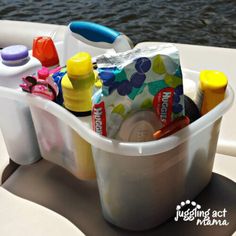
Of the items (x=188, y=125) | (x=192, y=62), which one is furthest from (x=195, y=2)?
(x=188, y=125)

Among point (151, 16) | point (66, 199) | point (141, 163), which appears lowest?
point (151, 16)

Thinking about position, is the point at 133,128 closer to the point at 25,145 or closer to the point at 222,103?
the point at 222,103

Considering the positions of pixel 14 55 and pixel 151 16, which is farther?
pixel 151 16

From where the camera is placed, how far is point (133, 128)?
0.54 meters

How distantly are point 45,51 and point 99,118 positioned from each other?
24 cm

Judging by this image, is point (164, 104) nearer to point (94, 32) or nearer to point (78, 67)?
point (78, 67)

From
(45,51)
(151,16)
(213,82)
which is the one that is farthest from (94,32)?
(151,16)

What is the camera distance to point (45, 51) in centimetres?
72

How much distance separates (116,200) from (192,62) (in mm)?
485

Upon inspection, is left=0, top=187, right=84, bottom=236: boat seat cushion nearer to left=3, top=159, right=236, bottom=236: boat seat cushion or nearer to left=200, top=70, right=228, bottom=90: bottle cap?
left=3, top=159, right=236, bottom=236: boat seat cushion

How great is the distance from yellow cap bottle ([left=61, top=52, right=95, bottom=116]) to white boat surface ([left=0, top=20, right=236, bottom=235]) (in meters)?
0.14
